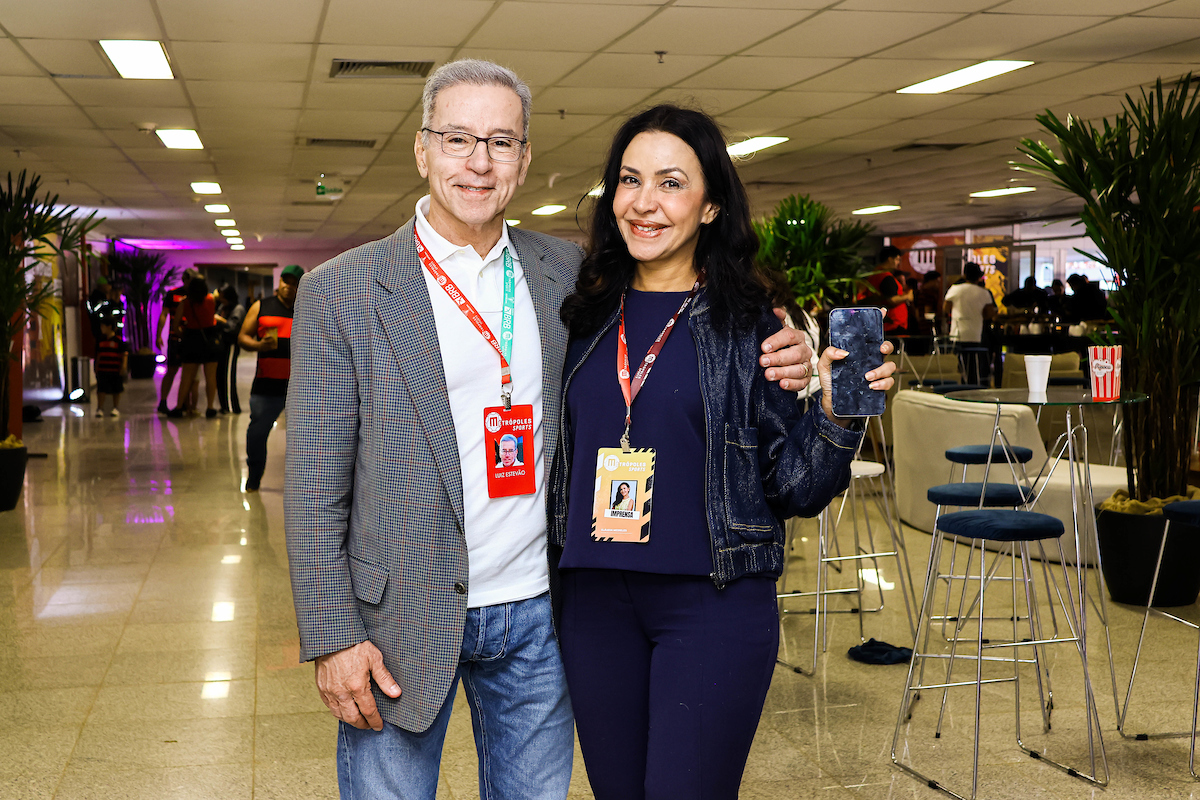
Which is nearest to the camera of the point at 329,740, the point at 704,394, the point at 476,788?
the point at 704,394

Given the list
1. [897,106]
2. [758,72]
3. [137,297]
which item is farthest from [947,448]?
[137,297]

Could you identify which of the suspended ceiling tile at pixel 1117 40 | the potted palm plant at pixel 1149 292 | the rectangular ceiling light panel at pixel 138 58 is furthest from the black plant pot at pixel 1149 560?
the rectangular ceiling light panel at pixel 138 58

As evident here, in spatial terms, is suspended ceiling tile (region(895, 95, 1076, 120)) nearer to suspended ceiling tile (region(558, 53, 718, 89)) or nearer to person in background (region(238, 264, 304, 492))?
suspended ceiling tile (region(558, 53, 718, 89))

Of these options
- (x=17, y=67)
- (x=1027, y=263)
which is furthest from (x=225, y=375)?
(x=1027, y=263)

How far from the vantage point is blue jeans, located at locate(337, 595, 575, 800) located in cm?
163

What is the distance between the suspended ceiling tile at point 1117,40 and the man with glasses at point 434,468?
18.4 ft

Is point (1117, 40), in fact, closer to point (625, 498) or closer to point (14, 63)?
point (625, 498)

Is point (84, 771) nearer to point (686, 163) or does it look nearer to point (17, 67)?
point (686, 163)

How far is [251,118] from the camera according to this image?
856 centimetres

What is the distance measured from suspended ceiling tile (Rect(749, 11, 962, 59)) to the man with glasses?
467 cm

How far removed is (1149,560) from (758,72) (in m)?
4.17

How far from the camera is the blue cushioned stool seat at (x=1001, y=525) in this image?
9.31 feet

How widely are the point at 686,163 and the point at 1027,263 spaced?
62.4 feet

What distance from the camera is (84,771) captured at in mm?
2951
